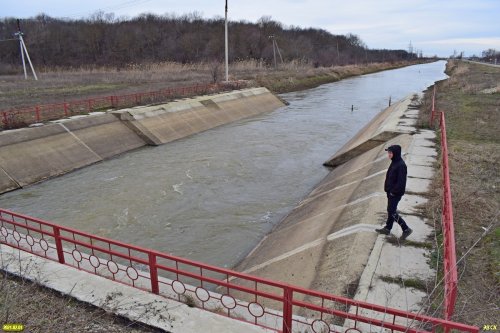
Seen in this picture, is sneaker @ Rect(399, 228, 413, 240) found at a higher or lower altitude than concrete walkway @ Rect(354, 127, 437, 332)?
higher

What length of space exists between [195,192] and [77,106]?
43.3ft

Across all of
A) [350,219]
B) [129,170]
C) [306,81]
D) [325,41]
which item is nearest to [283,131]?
[129,170]

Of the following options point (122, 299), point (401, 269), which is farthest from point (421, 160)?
point (122, 299)

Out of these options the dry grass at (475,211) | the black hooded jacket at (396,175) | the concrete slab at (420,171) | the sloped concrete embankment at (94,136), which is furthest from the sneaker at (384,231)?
the sloped concrete embankment at (94,136)

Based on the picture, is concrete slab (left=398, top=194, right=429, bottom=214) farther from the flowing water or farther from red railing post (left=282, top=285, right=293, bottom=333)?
red railing post (left=282, top=285, right=293, bottom=333)

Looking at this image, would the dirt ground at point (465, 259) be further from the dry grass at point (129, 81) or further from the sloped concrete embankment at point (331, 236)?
the dry grass at point (129, 81)

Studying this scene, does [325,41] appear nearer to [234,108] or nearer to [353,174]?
[234,108]

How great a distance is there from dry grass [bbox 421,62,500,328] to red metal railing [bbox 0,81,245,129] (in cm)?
1724

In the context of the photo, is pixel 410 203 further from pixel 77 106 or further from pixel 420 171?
pixel 77 106

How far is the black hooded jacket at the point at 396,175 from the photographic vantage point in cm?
703

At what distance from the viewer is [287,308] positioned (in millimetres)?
4801

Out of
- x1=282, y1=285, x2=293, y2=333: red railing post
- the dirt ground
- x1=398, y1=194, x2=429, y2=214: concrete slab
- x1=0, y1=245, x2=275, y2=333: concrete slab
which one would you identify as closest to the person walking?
the dirt ground

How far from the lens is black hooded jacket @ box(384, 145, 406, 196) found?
703 cm

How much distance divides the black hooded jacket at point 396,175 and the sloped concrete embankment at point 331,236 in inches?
42.0
